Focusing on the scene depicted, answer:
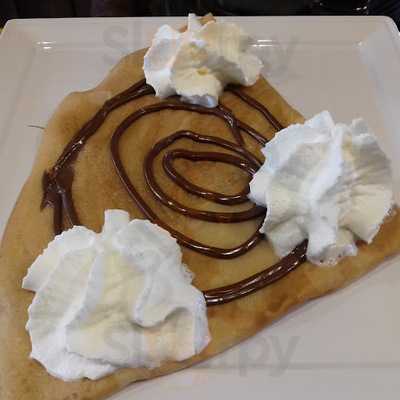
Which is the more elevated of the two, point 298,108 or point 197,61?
point 197,61

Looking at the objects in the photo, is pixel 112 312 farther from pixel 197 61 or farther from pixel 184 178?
pixel 197 61

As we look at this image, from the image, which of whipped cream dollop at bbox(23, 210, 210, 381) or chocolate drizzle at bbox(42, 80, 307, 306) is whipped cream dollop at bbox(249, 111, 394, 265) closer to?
chocolate drizzle at bbox(42, 80, 307, 306)

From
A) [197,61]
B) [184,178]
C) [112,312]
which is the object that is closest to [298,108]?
[197,61]

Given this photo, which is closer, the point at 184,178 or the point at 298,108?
the point at 184,178

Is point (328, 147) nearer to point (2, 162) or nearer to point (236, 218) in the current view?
point (236, 218)

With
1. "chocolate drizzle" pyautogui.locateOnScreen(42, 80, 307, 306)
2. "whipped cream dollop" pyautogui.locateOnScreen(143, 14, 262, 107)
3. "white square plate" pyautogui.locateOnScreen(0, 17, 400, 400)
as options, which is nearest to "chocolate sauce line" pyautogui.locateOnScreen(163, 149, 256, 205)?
"chocolate drizzle" pyautogui.locateOnScreen(42, 80, 307, 306)

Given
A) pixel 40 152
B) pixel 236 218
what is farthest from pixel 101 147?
pixel 236 218
